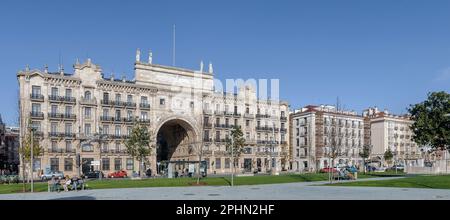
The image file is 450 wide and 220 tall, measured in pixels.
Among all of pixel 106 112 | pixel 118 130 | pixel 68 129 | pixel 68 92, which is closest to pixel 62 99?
pixel 68 92

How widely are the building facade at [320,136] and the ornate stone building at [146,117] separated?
616 centimetres

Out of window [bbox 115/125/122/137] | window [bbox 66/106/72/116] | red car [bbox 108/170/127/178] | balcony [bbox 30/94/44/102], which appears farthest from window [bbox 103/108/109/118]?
red car [bbox 108/170/127/178]

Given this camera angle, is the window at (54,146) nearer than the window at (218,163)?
Yes

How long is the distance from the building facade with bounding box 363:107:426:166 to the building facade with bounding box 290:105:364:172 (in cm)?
715

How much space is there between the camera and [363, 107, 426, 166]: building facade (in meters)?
115

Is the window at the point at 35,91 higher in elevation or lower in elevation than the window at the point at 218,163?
higher

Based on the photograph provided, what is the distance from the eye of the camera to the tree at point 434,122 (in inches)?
1998

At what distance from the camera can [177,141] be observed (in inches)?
3460

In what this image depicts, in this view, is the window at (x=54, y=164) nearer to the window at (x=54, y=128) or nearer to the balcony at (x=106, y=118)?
the window at (x=54, y=128)

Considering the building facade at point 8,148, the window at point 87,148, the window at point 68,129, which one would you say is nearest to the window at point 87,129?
the window at point 87,148

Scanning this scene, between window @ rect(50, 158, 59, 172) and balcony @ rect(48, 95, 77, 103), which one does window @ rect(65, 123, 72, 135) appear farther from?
window @ rect(50, 158, 59, 172)

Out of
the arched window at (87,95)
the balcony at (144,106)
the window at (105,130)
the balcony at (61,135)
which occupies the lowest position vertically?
the balcony at (61,135)
